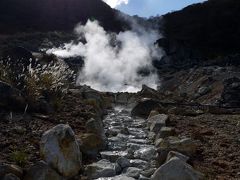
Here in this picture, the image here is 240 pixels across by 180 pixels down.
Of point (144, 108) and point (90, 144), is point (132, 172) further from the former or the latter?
point (144, 108)

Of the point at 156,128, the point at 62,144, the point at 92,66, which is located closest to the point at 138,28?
the point at 92,66

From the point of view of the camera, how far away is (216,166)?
7176 millimetres

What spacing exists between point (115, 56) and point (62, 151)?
31.9m

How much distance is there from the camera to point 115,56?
1500 inches

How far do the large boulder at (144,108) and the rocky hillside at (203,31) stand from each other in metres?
27.1

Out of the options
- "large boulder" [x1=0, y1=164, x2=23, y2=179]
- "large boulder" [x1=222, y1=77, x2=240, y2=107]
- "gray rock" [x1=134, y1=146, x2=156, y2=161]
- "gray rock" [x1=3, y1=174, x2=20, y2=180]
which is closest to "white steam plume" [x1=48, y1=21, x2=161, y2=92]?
"large boulder" [x1=222, y1=77, x2=240, y2=107]

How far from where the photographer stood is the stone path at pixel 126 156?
6.69 m

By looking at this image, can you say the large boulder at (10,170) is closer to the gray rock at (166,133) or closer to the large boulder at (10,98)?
the large boulder at (10,98)

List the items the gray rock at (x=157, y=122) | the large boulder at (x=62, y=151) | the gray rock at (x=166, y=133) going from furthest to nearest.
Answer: the gray rock at (x=157, y=122) → the gray rock at (x=166, y=133) → the large boulder at (x=62, y=151)

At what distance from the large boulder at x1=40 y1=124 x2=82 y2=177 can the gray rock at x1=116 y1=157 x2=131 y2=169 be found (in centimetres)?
67

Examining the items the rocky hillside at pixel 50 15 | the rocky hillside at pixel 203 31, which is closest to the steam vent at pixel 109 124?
the rocky hillside at pixel 203 31

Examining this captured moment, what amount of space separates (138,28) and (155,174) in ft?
162

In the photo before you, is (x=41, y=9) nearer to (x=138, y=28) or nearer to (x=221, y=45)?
(x=138, y=28)

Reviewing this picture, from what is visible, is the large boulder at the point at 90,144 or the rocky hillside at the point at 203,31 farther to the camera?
the rocky hillside at the point at 203,31
